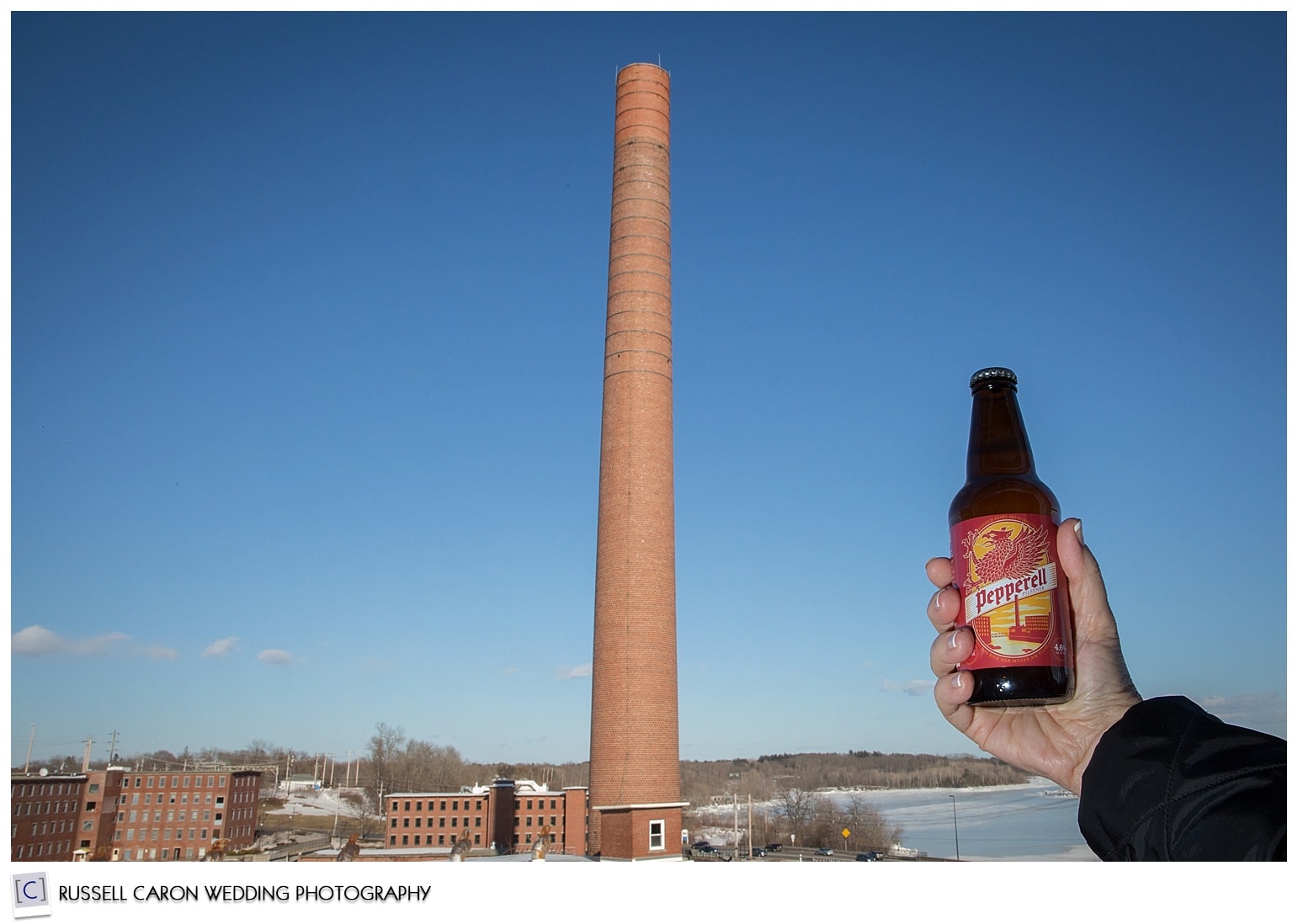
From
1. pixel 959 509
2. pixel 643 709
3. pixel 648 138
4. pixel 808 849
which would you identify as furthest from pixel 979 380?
pixel 808 849

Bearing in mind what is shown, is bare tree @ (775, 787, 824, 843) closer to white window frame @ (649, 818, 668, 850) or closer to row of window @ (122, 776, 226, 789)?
white window frame @ (649, 818, 668, 850)

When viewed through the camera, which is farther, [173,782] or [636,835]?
[173,782]

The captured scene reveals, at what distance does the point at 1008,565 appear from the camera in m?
2.68

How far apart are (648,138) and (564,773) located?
39095 millimetres

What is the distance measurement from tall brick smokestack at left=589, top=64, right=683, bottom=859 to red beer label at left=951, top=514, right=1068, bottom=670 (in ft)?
51.3

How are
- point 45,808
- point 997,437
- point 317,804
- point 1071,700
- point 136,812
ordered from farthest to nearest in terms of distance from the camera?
point 317,804, point 136,812, point 45,808, point 997,437, point 1071,700

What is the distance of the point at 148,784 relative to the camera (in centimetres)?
3659

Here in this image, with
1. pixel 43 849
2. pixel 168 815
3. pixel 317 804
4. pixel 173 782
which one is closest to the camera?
pixel 43 849

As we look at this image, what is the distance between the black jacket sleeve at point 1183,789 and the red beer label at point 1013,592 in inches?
30.0

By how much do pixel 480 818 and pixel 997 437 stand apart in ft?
100

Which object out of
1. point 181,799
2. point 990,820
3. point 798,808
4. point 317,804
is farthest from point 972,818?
point 181,799

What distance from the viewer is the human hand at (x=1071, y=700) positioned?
2.57m
